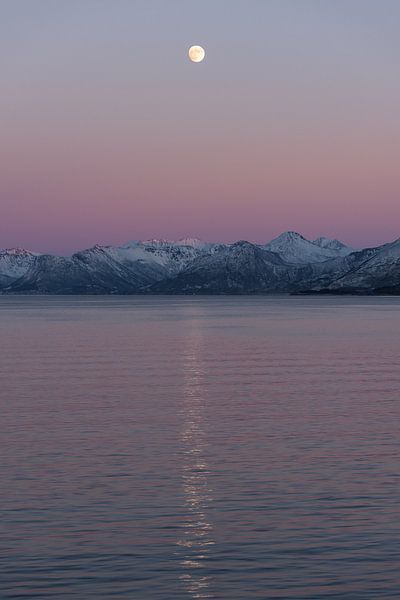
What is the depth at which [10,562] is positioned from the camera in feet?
90.2

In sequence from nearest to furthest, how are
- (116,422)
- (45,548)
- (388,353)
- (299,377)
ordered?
1. (45,548)
2. (116,422)
3. (299,377)
4. (388,353)

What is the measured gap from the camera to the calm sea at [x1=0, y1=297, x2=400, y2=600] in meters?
26.2

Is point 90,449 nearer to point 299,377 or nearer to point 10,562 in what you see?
point 10,562

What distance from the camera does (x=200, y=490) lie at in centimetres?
3691

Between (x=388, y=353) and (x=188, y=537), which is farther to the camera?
(x=388, y=353)

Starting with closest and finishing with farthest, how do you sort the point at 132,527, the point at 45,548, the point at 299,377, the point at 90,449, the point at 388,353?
1. the point at 45,548
2. the point at 132,527
3. the point at 90,449
4. the point at 299,377
5. the point at 388,353

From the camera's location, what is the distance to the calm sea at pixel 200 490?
26.2m

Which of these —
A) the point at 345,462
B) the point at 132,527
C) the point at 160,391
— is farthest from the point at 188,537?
the point at 160,391

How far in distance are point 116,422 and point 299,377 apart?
32.5 m

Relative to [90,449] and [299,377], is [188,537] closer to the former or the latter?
A: [90,449]

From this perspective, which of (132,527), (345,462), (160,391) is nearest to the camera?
(132,527)

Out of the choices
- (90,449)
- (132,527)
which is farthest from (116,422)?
(132,527)

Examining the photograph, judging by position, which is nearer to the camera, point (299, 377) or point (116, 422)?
point (116, 422)

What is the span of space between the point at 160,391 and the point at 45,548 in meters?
44.8
